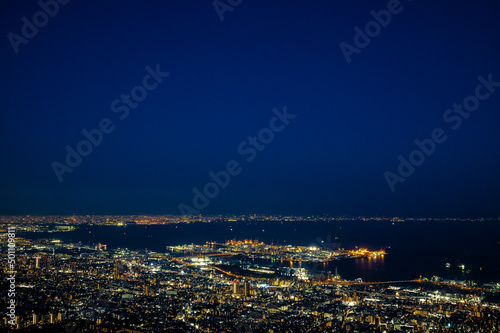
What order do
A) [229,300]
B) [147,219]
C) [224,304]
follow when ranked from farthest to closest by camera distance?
1. [147,219]
2. [229,300]
3. [224,304]

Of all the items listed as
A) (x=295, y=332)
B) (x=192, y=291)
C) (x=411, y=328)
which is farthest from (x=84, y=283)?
(x=411, y=328)

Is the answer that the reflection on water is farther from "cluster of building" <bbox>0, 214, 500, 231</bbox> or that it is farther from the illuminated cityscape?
"cluster of building" <bbox>0, 214, 500, 231</bbox>

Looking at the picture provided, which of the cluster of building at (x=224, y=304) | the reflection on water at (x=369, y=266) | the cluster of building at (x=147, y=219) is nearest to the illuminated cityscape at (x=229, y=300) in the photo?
the cluster of building at (x=224, y=304)

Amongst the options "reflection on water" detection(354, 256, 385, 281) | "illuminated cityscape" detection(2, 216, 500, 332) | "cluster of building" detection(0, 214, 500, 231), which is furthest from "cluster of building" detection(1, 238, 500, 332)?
"cluster of building" detection(0, 214, 500, 231)

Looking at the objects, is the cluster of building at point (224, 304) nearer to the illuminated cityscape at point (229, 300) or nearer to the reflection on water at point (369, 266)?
the illuminated cityscape at point (229, 300)

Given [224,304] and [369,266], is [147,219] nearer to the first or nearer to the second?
[369,266]

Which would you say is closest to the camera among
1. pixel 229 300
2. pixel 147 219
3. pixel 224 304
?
pixel 224 304

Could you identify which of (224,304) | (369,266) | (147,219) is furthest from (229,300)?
(147,219)

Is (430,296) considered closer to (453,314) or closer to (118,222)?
(453,314)

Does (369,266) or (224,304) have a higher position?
(224,304)
